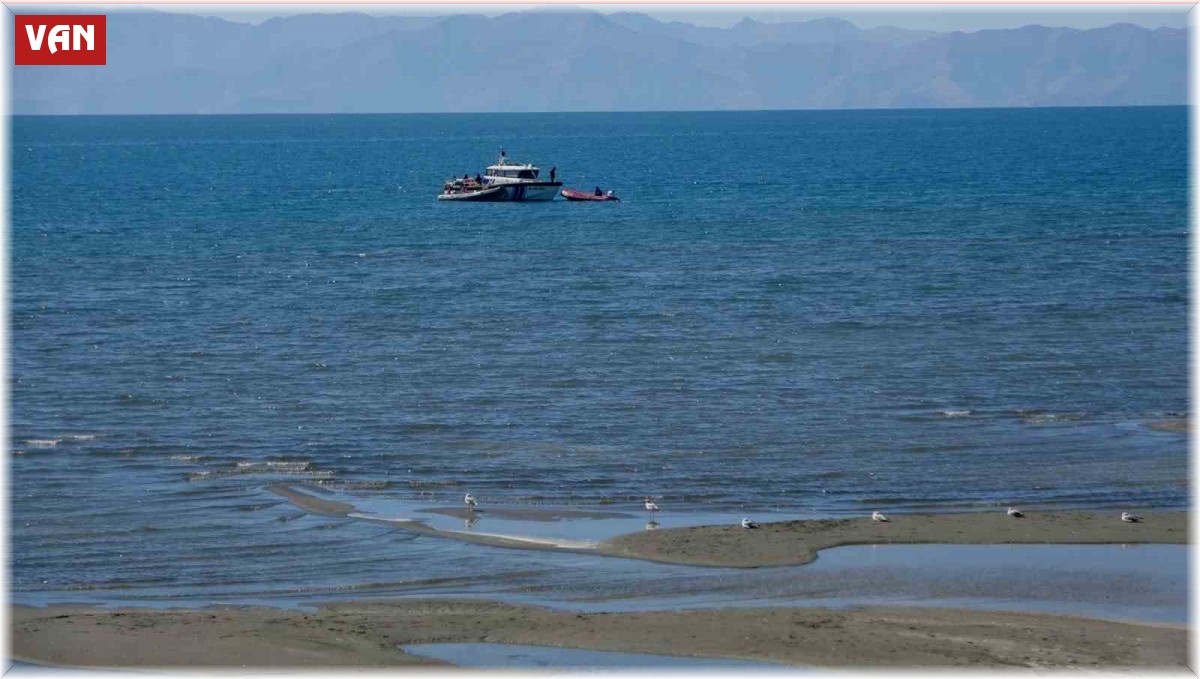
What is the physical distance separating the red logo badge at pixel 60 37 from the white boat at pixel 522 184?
58.9 metres

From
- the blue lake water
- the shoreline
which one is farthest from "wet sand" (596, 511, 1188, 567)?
the blue lake water

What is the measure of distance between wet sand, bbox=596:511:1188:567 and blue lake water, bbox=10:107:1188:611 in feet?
3.17

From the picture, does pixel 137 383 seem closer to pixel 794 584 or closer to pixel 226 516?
pixel 226 516

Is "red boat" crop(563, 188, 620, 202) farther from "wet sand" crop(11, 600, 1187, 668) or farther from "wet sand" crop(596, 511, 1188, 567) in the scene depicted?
"wet sand" crop(11, 600, 1187, 668)

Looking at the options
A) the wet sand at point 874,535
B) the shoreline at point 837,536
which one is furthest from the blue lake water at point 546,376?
the wet sand at point 874,535

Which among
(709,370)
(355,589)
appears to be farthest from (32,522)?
(709,370)

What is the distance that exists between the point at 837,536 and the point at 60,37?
1405cm

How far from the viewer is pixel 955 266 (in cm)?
5272

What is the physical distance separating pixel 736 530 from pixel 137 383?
1637 centimetres

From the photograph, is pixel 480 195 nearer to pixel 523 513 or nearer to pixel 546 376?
pixel 546 376

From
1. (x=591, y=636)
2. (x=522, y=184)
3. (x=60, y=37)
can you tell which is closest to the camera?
(x=591, y=636)

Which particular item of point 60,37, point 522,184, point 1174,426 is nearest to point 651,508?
point 1174,426

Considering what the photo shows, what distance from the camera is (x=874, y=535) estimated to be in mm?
21484

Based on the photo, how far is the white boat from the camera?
85.6 metres
